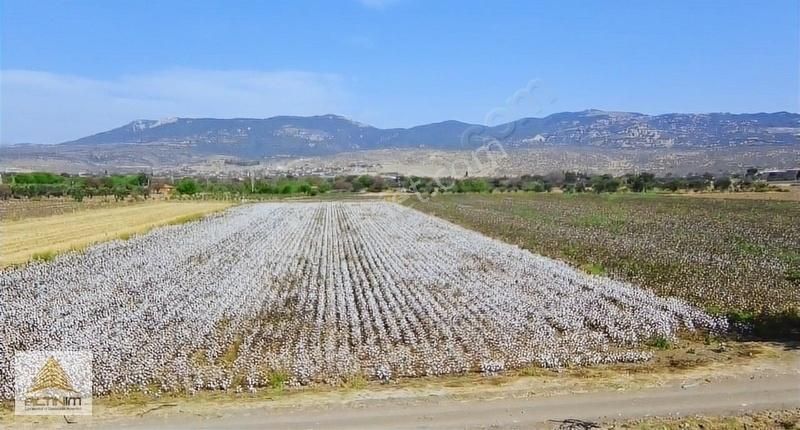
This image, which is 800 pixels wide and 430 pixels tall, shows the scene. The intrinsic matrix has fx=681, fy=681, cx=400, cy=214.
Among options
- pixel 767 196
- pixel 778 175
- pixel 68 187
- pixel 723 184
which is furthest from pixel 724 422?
pixel 68 187

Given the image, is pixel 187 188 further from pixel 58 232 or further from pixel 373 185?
pixel 58 232

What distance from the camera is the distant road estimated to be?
7.42 meters

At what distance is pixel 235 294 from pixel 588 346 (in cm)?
824

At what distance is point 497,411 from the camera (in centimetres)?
773

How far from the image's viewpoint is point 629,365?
962cm

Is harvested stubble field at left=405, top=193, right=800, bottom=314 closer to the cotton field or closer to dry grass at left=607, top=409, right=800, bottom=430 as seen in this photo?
the cotton field

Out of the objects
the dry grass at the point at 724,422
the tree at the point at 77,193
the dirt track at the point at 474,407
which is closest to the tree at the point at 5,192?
the tree at the point at 77,193

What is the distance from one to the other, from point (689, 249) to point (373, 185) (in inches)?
4039

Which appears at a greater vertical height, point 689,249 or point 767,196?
point 689,249

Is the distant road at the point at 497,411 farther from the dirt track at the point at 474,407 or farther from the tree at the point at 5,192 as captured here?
the tree at the point at 5,192

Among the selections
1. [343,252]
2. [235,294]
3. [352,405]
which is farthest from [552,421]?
[343,252]

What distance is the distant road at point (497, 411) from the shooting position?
7.42 meters

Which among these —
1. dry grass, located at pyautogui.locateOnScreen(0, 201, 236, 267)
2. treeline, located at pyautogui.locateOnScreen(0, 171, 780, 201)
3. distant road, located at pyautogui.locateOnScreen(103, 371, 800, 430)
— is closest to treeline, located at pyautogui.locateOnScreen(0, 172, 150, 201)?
treeline, located at pyautogui.locateOnScreen(0, 171, 780, 201)

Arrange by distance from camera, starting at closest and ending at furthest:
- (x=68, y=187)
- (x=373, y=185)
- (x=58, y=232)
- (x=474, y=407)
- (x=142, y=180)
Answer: (x=474, y=407) < (x=58, y=232) < (x=68, y=187) < (x=142, y=180) < (x=373, y=185)
